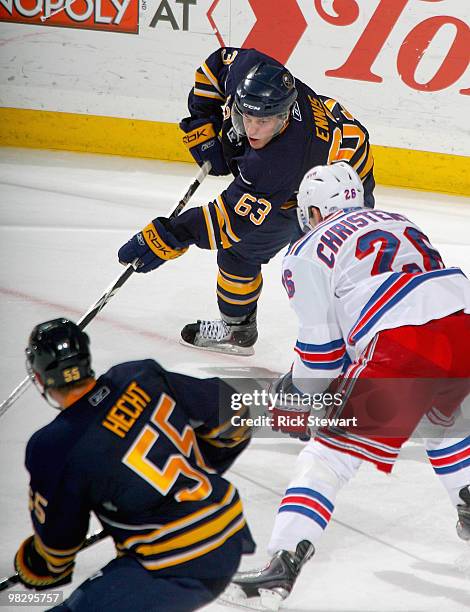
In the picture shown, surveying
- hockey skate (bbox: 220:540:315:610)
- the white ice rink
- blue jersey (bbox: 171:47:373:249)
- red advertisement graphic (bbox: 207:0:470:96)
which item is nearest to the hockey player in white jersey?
hockey skate (bbox: 220:540:315:610)

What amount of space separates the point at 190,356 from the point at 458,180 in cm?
242

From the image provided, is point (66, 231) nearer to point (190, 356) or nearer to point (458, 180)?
point (190, 356)

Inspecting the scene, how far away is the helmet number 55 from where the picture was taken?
3301 mm

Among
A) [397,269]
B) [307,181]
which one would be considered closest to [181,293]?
[307,181]

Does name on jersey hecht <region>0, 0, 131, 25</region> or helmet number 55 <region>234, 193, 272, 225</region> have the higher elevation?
helmet number 55 <region>234, 193, 272, 225</region>

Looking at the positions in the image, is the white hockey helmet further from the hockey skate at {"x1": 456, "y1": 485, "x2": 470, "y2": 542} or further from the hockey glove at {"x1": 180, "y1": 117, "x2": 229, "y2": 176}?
the hockey glove at {"x1": 180, "y1": 117, "x2": 229, "y2": 176}

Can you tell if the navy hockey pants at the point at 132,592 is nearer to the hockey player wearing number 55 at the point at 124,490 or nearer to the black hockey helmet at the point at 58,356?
the hockey player wearing number 55 at the point at 124,490

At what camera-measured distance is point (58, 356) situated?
1868 mm

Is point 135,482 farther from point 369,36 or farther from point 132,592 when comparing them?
point 369,36

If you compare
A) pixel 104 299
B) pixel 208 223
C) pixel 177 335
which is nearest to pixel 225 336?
pixel 177 335

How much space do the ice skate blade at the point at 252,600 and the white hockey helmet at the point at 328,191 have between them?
37.4 inches

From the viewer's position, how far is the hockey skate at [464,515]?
2.60 m

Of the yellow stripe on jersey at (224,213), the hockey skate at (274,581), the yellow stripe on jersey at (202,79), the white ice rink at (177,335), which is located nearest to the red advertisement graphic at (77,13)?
the white ice rink at (177,335)
